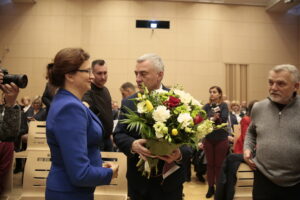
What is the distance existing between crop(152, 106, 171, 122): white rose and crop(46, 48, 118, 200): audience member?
1.07ft

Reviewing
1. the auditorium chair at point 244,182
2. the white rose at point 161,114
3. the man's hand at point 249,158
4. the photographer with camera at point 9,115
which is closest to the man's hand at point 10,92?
the photographer with camera at point 9,115

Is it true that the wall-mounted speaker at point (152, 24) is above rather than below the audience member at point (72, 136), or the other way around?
above

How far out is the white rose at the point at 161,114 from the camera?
Answer: 5.06 feet

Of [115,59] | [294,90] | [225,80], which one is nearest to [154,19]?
[115,59]

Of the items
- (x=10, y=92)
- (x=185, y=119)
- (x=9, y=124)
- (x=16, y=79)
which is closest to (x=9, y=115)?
(x=9, y=124)

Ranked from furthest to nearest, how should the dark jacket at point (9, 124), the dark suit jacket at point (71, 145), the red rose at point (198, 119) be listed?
the dark jacket at point (9, 124) → the red rose at point (198, 119) → the dark suit jacket at point (71, 145)

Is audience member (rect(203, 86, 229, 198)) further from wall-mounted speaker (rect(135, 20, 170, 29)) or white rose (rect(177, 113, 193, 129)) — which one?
wall-mounted speaker (rect(135, 20, 170, 29))

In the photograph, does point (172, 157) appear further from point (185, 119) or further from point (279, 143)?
point (279, 143)

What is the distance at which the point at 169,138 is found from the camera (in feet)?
5.05

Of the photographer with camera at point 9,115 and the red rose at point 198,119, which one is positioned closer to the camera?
the red rose at point 198,119

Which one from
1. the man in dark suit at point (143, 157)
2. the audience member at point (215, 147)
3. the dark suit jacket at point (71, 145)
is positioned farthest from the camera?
the audience member at point (215, 147)

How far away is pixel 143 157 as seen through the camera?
1723 millimetres

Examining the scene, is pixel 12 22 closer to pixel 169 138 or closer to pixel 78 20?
pixel 78 20

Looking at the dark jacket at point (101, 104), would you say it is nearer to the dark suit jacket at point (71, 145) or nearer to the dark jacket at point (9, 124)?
the dark jacket at point (9, 124)
